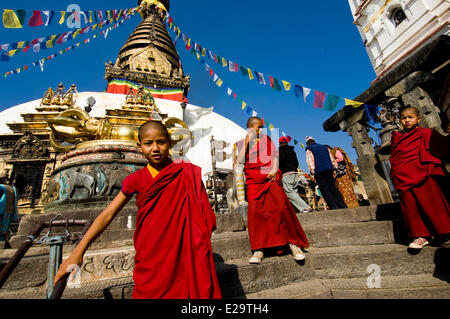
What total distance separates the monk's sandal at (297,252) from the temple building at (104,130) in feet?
9.07

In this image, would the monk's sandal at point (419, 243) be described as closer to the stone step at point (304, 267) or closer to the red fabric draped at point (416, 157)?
the stone step at point (304, 267)

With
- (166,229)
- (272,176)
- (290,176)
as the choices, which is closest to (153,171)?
(166,229)

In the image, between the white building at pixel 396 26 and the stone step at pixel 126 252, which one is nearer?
the stone step at pixel 126 252

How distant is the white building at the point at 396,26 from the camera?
371 inches

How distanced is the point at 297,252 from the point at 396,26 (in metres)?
15.3

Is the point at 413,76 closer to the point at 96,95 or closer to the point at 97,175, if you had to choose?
the point at 97,175

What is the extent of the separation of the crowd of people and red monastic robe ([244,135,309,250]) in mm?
10

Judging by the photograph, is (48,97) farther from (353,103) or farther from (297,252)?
(297,252)

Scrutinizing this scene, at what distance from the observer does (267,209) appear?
246 cm

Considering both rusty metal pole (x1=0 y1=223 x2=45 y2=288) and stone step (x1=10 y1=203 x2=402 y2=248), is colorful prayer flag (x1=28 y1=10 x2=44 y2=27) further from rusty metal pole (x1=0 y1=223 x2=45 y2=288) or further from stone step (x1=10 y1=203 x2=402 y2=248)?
rusty metal pole (x1=0 y1=223 x2=45 y2=288)

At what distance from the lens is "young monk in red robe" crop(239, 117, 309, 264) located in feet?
7.58

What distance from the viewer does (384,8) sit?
12.1m

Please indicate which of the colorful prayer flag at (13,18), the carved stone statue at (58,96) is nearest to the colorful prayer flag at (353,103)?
the colorful prayer flag at (13,18)

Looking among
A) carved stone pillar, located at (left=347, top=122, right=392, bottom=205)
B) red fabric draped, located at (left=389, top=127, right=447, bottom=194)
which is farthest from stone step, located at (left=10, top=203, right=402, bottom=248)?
carved stone pillar, located at (left=347, top=122, right=392, bottom=205)
